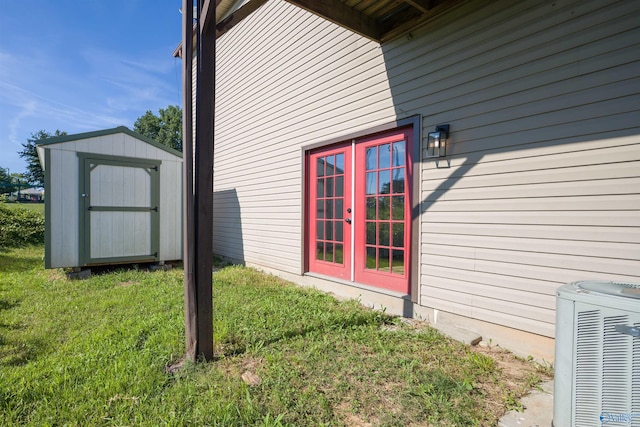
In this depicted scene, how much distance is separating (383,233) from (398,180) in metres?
0.63

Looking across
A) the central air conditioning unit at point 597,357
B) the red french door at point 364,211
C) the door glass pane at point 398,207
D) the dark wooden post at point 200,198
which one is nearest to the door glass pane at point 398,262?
the red french door at point 364,211

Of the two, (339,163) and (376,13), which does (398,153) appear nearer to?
(339,163)

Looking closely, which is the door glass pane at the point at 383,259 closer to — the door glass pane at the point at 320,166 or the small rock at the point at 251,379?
the door glass pane at the point at 320,166

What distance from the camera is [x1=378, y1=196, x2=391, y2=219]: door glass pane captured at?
3.53 m

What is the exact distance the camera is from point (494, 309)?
8.56ft

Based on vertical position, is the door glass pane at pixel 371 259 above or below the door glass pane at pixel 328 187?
below

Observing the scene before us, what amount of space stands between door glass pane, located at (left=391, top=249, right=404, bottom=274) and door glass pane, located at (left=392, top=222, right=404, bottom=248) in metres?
0.08

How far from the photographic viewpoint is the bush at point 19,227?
8.12 metres

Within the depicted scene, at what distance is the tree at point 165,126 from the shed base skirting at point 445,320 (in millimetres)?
30590

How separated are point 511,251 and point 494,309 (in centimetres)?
51

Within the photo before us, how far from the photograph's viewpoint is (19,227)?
28.2ft

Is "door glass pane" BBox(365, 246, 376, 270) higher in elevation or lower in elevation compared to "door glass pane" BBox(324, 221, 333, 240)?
lower

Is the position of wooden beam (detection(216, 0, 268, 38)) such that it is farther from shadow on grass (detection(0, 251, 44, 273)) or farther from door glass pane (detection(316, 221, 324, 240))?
shadow on grass (detection(0, 251, 44, 273))

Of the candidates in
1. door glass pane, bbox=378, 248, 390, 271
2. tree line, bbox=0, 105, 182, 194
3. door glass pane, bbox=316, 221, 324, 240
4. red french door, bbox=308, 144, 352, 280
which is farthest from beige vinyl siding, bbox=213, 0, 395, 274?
tree line, bbox=0, 105, 182, 194
